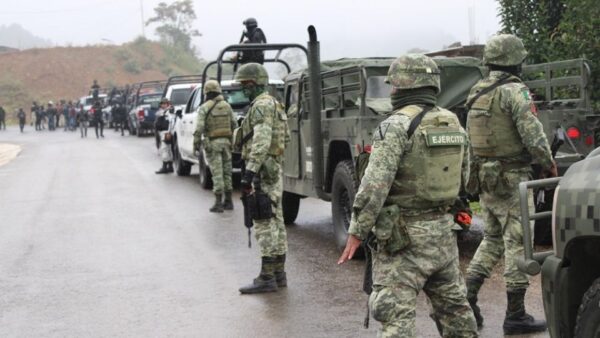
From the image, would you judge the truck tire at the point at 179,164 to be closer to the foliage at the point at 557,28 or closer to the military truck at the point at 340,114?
the foliage at the point at 557,28

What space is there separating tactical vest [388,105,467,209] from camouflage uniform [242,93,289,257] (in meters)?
2.84

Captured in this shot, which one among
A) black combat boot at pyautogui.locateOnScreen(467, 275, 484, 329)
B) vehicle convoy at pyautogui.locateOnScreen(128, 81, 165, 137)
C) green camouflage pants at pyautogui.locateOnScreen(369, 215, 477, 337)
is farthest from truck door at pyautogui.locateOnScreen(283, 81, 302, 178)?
vehicle convoy at pyautogui.locateOnScreen(128, 81, 165, 137)

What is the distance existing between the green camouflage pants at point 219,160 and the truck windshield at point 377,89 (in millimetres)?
3753

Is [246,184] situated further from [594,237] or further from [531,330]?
[594,237]

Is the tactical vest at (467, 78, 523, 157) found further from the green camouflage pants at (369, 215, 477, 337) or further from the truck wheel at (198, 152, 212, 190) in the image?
the truck wheel at (198, 152, 212, 190)

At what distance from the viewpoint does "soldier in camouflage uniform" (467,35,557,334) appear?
568 cm

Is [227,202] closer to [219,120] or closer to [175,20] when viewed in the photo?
[219,120]

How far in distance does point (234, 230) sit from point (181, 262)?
1988 mm

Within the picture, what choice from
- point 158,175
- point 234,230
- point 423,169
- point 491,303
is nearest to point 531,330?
point 491,303

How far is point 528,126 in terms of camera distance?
220 inches

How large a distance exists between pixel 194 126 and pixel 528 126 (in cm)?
1037

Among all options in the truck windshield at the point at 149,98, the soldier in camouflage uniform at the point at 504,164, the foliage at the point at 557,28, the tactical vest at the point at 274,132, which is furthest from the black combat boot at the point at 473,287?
the truck windshield at the point at 149,98

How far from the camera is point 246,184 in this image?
7.16 metres

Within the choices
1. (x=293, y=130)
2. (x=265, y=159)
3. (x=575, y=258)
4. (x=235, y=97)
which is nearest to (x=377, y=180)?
(x=575, y=258)
